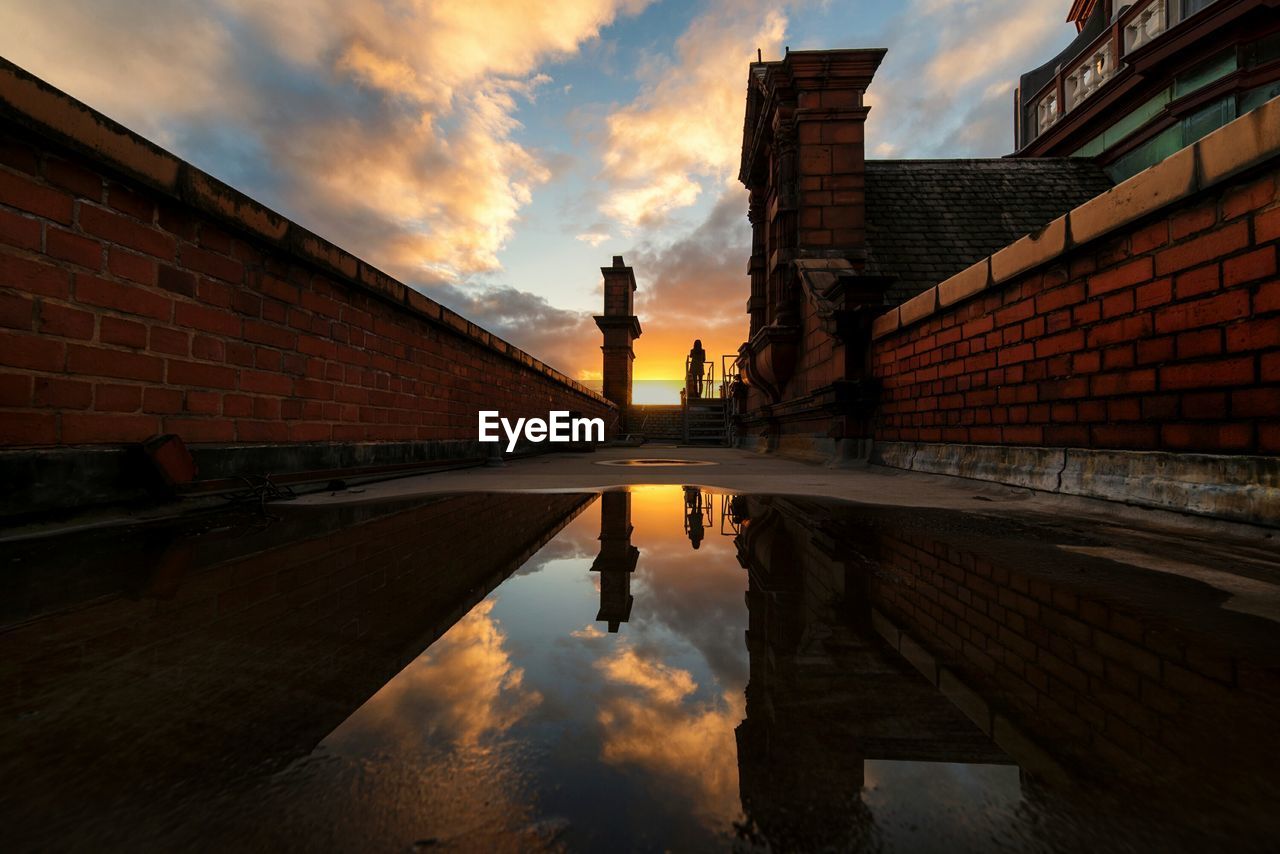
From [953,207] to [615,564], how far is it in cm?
941

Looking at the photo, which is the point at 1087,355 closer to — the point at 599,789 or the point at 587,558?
the point at 587,558

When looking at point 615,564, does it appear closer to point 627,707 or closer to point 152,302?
point 627,707

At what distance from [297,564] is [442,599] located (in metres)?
0.59

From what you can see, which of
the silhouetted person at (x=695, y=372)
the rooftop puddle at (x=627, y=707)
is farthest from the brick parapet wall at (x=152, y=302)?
the silhouetted person at (x=695, y=372)

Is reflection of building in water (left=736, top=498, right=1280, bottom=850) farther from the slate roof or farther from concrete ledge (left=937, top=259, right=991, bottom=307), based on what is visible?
the slate roof

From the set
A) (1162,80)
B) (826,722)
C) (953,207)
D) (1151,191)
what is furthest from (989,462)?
(1162,80)

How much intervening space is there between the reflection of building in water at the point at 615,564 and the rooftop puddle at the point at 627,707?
17mm

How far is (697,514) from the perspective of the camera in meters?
2.57

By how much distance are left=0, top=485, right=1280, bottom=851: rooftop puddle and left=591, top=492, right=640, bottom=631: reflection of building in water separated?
2 cm

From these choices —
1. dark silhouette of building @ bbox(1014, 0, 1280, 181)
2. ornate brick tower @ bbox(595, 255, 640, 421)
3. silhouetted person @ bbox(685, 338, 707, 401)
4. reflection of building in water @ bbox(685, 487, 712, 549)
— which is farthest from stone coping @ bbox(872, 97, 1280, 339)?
silhouetted person @ bbox(685, 338, 707, 401)

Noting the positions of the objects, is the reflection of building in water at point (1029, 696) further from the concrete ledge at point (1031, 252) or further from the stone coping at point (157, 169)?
the stone coping at point (157, 169)

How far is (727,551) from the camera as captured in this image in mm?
1813

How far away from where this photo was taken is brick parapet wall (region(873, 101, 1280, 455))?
6.72ft

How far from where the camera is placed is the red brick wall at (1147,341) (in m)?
2.05
